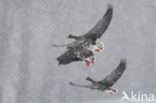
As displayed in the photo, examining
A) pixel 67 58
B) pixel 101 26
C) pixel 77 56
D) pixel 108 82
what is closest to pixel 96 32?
pixel 101 26

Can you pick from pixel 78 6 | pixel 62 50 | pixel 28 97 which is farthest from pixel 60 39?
pixel 28 97

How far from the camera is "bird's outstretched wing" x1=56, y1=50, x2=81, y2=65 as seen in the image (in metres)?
3.11

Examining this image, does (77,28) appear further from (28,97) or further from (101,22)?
(28,97)

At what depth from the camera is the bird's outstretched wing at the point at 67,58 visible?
311 cm

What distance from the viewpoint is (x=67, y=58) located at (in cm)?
320

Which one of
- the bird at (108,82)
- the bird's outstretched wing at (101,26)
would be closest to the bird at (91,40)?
the bird's outstretched wing at (101,26)

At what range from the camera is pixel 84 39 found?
2.96 meters

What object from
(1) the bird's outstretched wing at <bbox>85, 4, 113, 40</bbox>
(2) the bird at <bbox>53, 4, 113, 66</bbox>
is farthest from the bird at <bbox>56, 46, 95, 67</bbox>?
(1) the bird's outstretched wing at <bbox>85, 4, 113, 40</bbox>

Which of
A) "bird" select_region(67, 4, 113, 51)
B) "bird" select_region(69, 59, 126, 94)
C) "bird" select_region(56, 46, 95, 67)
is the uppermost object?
"bird" select_region(67, 4, 113, 51)

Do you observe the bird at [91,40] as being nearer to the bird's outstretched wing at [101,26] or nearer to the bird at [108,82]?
the bird's outstretched wing at [101,26]

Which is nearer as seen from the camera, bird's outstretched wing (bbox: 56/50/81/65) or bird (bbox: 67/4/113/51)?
bird (bbox: 67/4/113/51)

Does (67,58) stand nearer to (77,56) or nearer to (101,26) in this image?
(77,56)

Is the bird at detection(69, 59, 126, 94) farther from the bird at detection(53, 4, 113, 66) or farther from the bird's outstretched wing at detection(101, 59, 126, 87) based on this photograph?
the bird at detection(53, 4, 113, 66)

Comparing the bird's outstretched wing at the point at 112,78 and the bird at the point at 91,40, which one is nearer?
the bird at the point at 91,40
